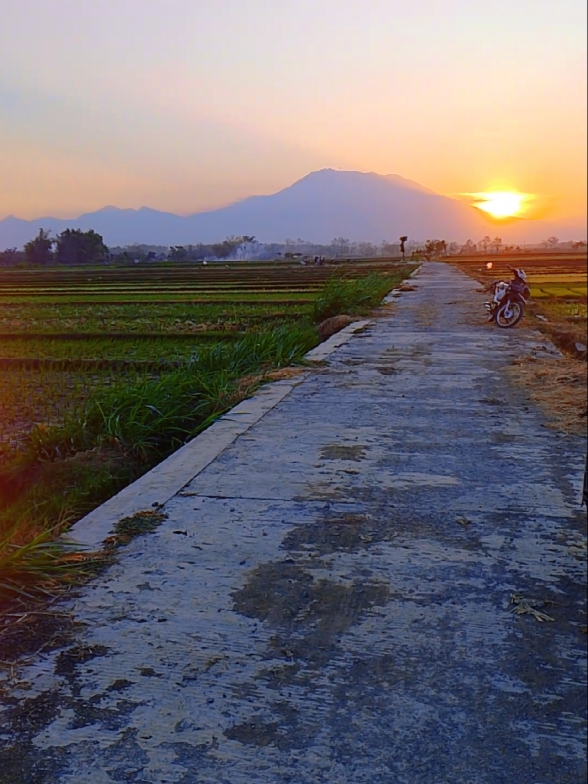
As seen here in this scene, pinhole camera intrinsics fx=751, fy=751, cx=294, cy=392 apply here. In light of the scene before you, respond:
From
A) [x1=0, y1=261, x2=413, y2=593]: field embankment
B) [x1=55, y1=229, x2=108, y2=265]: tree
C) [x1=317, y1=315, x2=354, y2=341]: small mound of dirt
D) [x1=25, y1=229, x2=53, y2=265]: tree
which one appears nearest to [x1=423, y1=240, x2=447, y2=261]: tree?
[x1=0, y1=261, x2=413, y2=593]: field embankment

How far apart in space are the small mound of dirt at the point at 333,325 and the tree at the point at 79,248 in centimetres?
484

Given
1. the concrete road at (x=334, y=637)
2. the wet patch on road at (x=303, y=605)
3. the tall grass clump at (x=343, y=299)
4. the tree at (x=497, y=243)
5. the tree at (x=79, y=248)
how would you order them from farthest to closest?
the tall grass clump at (x=343, y=299) < the tree at (x=79, y=248) < the wet patch on road at (x=303, y=605) < the tree at (x=497, y=243) < the concrete road at (x=334, y=637)

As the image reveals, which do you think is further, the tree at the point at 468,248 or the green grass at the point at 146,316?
the green grass at the point at 146,316

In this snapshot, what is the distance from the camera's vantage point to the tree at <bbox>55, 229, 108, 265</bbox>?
416 cm

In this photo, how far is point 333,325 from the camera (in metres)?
9.97

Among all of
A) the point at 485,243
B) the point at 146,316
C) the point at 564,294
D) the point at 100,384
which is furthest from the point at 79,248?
the point at 146,316

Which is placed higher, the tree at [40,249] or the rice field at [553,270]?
the tree at [40,249]

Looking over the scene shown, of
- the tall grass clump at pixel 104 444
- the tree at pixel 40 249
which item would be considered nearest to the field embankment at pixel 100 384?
the tall grass clump at pixel 104 444

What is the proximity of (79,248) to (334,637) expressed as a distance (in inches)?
131

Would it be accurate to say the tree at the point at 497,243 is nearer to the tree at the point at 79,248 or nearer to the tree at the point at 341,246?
the tree at the point at 341,246

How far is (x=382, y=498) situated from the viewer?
279cm

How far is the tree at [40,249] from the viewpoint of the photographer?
3.64m

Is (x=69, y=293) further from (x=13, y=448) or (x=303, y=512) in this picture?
(x=303, y=512)

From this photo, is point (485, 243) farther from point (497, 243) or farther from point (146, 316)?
point (146, 316)
